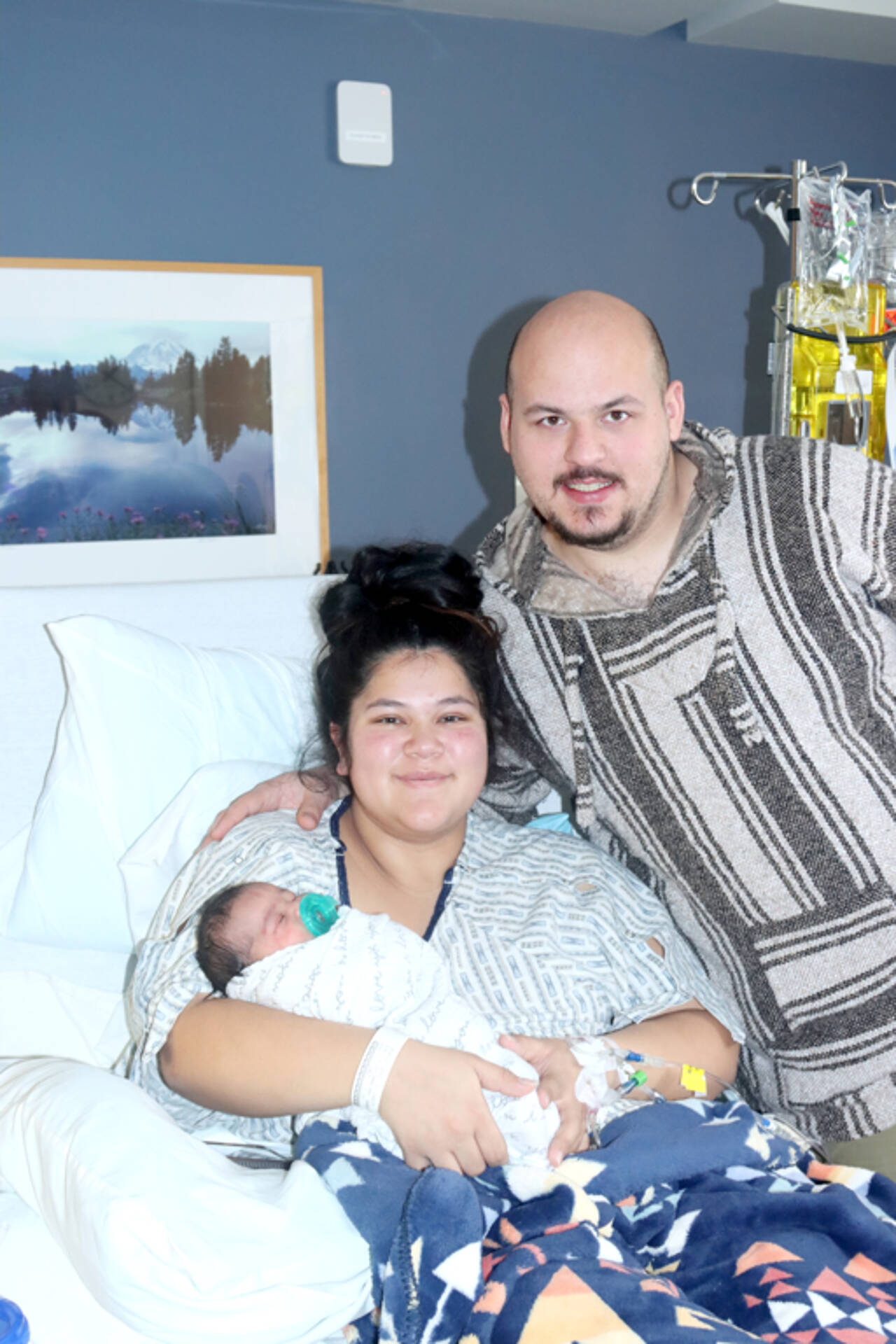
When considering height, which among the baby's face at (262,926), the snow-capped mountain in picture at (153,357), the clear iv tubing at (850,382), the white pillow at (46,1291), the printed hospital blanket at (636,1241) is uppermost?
the snow-capped mountain in picture at (153,357)

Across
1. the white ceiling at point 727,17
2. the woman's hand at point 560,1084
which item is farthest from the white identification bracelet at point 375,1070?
the white ceiling at point 727,17

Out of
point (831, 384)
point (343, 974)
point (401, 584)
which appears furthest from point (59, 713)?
point (831, 384)

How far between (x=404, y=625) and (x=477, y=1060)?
21.8 inches

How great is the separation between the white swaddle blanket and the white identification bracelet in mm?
41

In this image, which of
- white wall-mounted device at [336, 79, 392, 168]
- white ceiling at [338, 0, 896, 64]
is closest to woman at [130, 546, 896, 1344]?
white wall-mounted device at [336, 79, 392, 168]

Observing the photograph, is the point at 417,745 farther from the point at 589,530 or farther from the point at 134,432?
the point at 134,432

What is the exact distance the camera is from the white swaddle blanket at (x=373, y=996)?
49.5 inches

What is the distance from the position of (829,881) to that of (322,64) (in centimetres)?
212

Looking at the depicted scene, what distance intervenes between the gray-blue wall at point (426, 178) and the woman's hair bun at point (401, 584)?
46.7 inches

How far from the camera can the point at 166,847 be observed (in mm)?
1631

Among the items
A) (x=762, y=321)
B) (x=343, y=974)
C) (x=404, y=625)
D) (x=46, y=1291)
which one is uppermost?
(x=762, y=321)

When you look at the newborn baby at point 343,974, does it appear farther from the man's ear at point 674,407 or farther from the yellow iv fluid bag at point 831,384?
the yellow iv fluid bag at point 831,384

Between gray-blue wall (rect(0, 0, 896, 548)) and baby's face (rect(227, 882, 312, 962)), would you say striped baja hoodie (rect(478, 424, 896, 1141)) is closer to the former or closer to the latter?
baby's face (rect(227, 882, 312, 962))

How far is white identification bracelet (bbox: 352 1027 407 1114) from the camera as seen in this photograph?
122 centimetres
